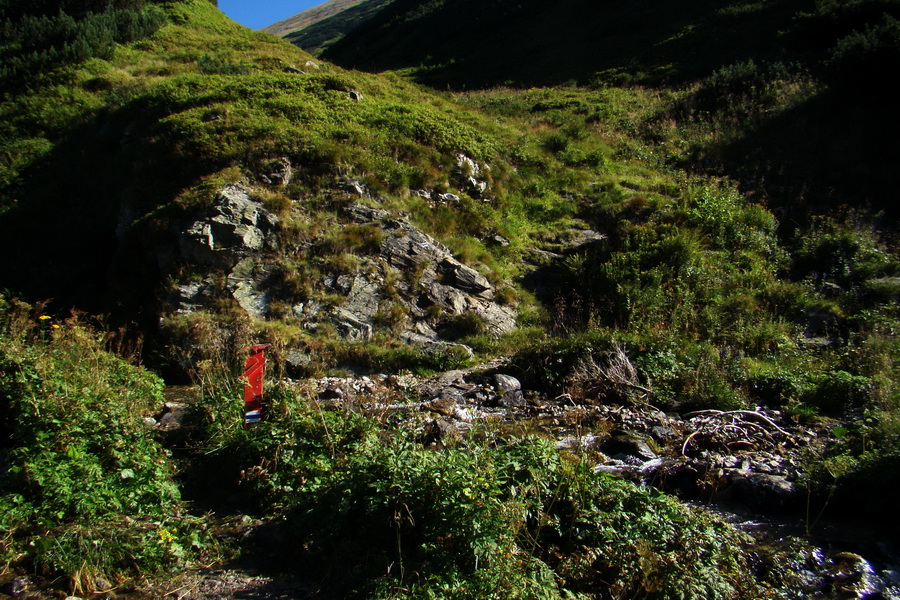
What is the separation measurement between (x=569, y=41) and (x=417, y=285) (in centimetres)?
2812

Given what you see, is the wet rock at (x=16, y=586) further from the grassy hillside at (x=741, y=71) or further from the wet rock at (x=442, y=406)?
the grassy hillside at (x=741, y=71)

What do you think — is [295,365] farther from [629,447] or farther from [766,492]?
[766,492]

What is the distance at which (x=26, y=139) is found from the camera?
1650 centimetres

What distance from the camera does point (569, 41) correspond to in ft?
110

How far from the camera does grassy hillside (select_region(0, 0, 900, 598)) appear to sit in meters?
4.45

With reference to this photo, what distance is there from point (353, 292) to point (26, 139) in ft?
42.3

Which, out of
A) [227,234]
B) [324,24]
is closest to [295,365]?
[227,234]

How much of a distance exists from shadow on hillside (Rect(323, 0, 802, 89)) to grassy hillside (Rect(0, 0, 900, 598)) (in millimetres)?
1409

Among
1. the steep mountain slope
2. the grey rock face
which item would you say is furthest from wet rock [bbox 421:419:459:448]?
the steep mountain slope

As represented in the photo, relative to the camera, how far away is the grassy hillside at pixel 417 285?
445 cm

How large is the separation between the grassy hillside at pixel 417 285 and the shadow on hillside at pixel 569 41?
1409mm

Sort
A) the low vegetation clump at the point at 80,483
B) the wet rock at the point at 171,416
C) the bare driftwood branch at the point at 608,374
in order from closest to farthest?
1. the low vegetation clump at the point at 80,483
2. the wet rock at the point at 171,416
3. the bare driftwood branch at the point at 608,374

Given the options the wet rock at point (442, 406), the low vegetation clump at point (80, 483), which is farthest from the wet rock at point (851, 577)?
the low vegetation clump at point (80, 483)

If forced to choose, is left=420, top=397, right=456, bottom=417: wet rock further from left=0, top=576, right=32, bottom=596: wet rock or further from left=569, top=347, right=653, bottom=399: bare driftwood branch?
left=0, top=576, right=32, bottom=596: wet rock
